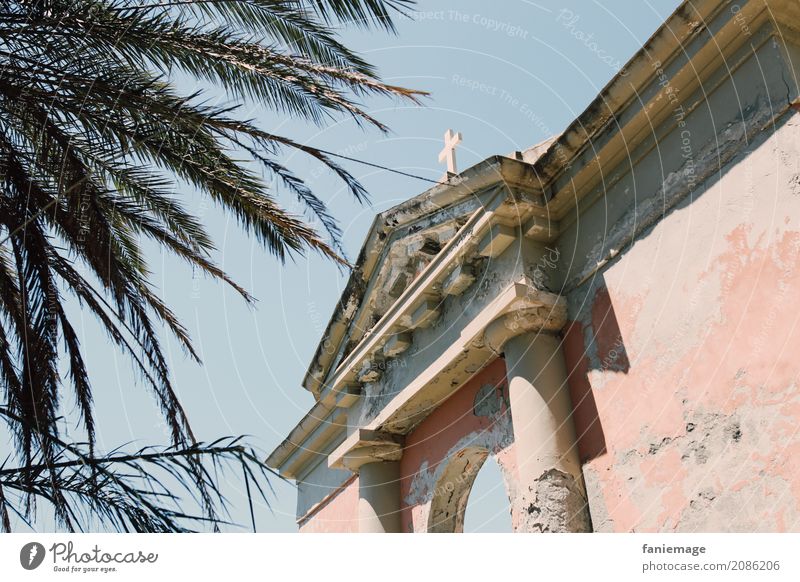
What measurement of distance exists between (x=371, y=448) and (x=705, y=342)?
426 cm

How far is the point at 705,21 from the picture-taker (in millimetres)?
5879

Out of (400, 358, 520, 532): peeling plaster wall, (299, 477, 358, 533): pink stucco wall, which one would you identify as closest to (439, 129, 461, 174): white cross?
(400, 358, 520, 532): peeling plaster wall

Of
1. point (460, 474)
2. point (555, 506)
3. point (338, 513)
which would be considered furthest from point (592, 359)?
point (338, 513)

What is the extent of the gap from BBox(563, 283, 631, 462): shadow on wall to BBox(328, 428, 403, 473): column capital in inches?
103

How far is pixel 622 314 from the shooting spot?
21.1 feet

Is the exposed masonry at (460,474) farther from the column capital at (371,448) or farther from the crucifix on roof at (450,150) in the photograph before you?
the crucifix on roof at (450,150)

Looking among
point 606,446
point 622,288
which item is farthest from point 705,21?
point 606,446

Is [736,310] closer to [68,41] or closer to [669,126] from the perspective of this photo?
[669,126]

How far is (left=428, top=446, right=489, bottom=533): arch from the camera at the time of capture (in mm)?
8188

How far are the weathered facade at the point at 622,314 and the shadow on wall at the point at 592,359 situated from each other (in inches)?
0.7

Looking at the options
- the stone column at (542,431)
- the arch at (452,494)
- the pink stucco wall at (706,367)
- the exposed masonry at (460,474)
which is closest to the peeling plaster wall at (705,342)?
the pink stucco wall at (706,367)

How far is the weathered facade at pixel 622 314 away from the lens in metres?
5.26

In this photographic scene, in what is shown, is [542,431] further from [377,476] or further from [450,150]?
[450,150]

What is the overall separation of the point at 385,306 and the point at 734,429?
4646mm
